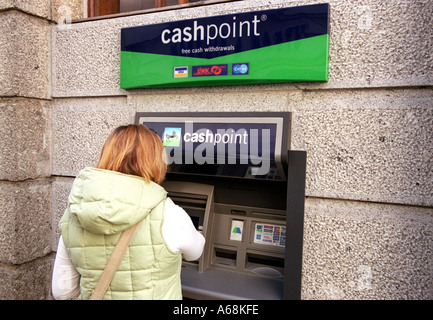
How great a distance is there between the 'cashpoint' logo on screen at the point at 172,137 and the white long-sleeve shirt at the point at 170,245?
60cm

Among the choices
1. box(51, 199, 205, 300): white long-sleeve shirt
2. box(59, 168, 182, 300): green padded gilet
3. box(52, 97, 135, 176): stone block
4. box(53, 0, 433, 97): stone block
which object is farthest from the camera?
box(52, 97, 135, 176): stone block

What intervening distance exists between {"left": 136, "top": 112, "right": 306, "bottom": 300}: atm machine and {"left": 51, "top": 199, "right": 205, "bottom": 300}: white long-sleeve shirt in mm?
438

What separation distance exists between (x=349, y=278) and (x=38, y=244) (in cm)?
237

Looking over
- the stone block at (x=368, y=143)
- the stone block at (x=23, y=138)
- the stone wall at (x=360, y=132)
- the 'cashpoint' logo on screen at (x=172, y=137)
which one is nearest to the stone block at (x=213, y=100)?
the stone wall at (x=360, y=132)

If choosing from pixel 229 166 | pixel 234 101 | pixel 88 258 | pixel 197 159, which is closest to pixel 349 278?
pixel 229 166

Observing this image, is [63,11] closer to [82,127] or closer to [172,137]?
[82,127]

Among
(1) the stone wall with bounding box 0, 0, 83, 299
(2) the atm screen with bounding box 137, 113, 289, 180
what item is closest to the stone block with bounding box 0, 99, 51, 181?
(1) the stone wall with bounding box 0, 0, 83, 299

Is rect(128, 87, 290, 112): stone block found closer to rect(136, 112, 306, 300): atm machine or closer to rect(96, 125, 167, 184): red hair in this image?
rect(136, 112, 306, 300): atm machine

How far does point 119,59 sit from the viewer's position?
8.81ft

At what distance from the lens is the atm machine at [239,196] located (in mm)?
1973

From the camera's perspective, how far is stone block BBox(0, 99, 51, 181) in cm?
279

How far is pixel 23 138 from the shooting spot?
112 inches

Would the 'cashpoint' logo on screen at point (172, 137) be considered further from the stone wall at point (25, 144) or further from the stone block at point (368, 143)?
the stone wall at point (25, 144)
